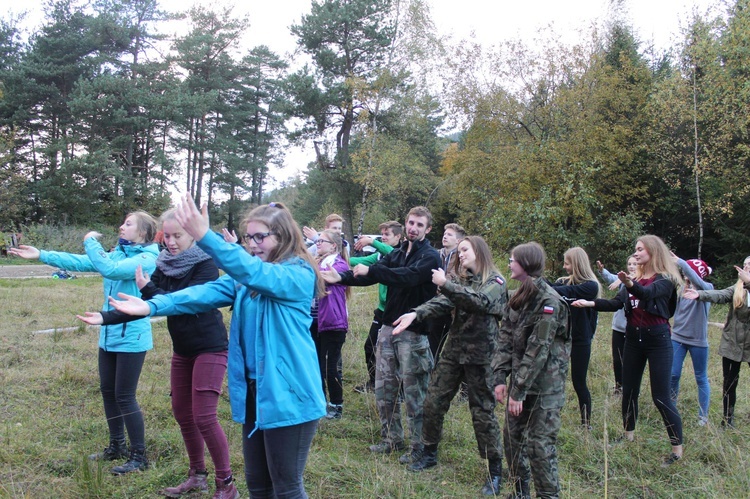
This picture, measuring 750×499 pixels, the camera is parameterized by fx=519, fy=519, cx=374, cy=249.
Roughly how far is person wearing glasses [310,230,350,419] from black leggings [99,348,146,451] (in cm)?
192

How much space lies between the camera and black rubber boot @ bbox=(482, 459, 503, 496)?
361 cm

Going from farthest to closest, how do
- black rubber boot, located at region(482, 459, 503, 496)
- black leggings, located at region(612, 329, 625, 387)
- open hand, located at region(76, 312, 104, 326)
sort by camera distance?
1. black leggings, located at region(612, 329, 625, 387)
2. black rubber boot, located at region(482, 459, 503, 496)
3. open hand, located at region(76, 312, 104, 326)

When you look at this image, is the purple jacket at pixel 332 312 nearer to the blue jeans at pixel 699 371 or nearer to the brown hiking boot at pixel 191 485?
the brown hiking boot at pixel 191 485

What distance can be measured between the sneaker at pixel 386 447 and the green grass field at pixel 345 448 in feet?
0.26

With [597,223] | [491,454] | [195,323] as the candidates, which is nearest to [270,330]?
[195,323]

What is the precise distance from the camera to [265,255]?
8.17 ft

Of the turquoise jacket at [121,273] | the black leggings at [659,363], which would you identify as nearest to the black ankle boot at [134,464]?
the turquoise jacket at [121,273]

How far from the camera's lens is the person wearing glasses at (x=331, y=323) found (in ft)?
17.2

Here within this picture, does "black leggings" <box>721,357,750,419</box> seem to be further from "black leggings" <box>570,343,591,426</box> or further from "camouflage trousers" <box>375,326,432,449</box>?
"camouflage trousers" <box>375,326,432,449</box>

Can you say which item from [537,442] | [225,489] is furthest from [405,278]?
[225,489]

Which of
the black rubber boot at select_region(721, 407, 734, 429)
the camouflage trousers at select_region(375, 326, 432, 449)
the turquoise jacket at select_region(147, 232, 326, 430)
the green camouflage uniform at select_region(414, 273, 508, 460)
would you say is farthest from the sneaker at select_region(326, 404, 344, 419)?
the black rubber boot at select_region(721, 407, 734, 429)

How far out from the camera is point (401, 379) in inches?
171

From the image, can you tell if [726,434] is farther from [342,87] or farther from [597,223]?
[342,87]

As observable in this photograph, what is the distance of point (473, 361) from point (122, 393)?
2538 mm
